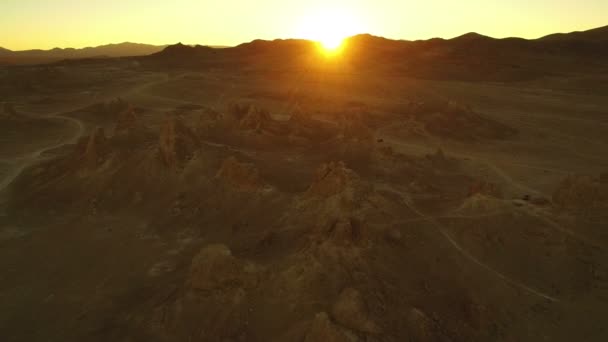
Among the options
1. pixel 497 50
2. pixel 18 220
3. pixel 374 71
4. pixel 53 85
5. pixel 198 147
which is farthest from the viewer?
pixel 497 50

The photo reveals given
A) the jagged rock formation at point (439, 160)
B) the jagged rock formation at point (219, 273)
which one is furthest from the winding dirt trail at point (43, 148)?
the jagged rock formation at point (439, 160)

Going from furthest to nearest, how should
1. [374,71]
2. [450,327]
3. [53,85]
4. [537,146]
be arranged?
[374,71] < [53,85] < [537,146] < [450,327]

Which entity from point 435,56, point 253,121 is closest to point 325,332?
point 253,121

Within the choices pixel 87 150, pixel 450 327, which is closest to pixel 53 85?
pixel 87 150

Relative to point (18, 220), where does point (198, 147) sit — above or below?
above

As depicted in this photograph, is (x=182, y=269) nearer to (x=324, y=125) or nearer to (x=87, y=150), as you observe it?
(x=87, y=150)

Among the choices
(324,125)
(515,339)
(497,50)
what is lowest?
(515,339)
